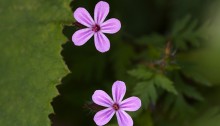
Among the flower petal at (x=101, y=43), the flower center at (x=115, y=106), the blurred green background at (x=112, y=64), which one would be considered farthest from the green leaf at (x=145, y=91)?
the flower petal at (x=101, y=43)

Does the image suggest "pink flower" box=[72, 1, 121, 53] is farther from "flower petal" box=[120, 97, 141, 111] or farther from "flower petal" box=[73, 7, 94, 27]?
"flower petal" box=[120, 97, 141, 111]

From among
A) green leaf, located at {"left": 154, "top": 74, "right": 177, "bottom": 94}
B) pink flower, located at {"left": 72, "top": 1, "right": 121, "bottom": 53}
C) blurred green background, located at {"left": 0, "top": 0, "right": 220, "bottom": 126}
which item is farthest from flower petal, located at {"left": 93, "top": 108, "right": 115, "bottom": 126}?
green leaf, located at {"left": 154, "top": 74, "right": 177, "bottom": 94}

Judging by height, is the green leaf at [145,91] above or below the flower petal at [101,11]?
below

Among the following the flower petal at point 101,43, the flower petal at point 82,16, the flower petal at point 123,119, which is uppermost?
the flower petal at point 82,16

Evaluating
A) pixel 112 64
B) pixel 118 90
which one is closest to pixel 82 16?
pixel 118 90

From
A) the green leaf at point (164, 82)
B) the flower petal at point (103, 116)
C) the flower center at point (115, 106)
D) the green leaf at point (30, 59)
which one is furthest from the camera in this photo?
the green leaf at point (164, 82)

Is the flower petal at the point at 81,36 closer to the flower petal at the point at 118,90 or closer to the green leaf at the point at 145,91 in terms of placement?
the flower petal at the point at 118,90

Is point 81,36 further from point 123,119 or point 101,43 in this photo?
point 123,119
